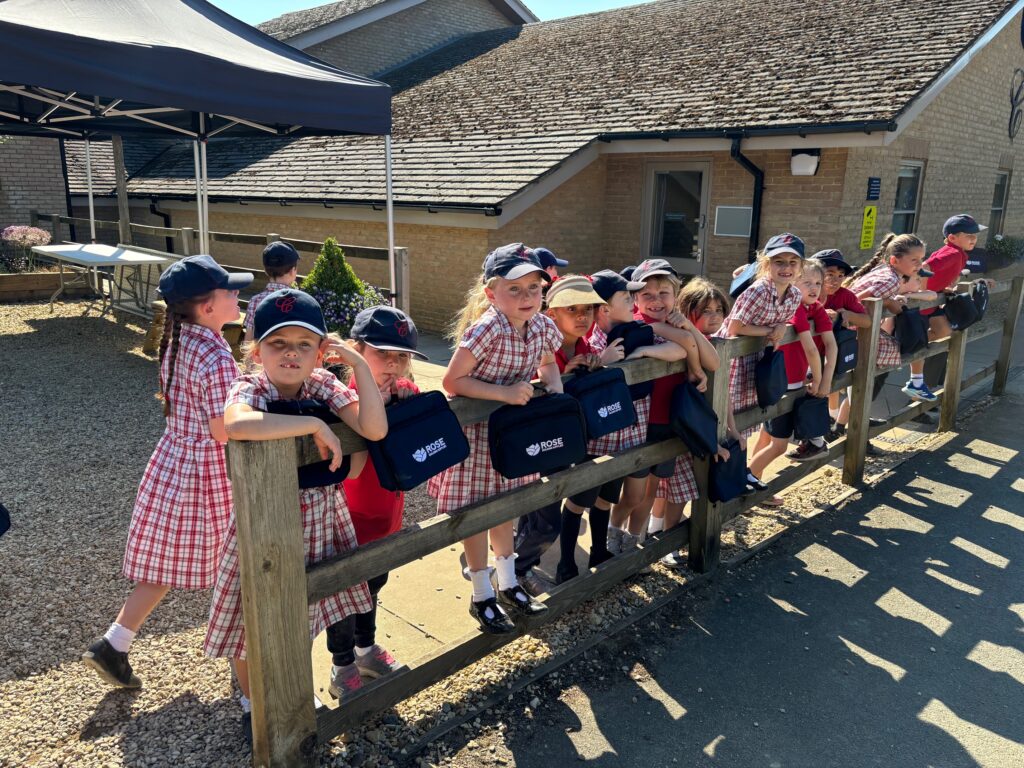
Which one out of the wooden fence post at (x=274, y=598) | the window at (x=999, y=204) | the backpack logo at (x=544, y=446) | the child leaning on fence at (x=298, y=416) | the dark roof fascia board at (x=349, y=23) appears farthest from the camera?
the dark roof fascia board at (x=349, y=23)

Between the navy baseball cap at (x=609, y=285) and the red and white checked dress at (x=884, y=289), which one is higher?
the navy baseball cap at (x=609, y=285)

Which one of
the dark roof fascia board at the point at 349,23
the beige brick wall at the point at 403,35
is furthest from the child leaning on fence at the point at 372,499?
the beige brick wall at the point at 403,35

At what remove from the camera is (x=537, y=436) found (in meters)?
3.00

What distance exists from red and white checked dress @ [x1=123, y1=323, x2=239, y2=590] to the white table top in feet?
24.7

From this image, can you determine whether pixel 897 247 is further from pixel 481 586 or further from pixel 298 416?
pixel 298 416

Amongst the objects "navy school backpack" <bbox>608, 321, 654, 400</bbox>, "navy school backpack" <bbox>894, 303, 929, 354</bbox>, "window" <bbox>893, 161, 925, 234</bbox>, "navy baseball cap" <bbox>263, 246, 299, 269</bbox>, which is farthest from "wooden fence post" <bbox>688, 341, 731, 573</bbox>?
"window" <bbox>893, 161, 925, 234</bbox>

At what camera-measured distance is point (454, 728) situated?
2.83m

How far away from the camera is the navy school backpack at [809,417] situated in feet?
15.1

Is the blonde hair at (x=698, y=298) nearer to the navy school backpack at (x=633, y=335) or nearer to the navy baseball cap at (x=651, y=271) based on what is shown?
the navy baseball cap at (x=651, y=271)

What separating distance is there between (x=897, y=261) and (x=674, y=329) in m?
2.86

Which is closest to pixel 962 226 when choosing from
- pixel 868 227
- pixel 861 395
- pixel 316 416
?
pixel 861 395

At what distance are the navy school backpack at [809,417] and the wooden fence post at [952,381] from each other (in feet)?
8.40

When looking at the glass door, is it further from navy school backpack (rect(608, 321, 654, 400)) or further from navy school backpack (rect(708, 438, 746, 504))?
navy school backpack (rect(608, 321, 654, 400))

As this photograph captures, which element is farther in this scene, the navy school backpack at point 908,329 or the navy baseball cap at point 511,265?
the navy school backpack at point 908,329
